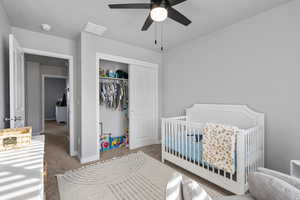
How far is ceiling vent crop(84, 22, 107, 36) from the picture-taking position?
2.32m

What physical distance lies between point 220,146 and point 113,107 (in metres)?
2.50

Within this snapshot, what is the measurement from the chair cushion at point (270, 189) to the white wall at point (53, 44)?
111 inches

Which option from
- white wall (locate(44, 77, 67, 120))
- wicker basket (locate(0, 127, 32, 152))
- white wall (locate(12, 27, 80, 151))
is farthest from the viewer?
white wall (locate(44, 77, 67, 120))

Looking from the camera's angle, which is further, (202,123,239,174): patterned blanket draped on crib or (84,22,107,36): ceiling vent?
(84,22,107,36): ceiling vent

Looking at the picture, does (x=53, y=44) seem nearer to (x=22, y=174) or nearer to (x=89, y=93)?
(x=89, y=93)

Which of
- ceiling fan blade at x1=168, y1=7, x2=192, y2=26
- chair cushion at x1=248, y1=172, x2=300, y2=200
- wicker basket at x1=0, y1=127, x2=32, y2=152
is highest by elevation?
ceiling fan blade at x1=168, y1=7, x2=192, y2=26

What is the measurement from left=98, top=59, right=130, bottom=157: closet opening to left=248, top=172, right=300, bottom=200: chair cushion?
2646 mm

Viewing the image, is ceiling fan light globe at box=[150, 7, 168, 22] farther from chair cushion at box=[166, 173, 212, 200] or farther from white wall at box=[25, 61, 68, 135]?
white wall at box=[25, 61, 68, 135]

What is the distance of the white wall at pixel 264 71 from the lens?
1.76 meters

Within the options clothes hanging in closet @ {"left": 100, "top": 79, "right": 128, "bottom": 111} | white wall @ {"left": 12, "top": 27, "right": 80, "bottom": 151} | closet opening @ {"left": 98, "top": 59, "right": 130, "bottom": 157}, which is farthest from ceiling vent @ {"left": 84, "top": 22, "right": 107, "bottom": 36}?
clothes hanging in closet @ {"left": 100, "top": 79, "right": 128, "bottom": 111}

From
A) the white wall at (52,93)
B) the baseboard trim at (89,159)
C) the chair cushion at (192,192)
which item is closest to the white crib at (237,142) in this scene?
the chair cushion at (192,192)

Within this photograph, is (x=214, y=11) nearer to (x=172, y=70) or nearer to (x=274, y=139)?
(x=172, y=70)

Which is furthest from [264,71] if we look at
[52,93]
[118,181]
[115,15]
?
[52,93]

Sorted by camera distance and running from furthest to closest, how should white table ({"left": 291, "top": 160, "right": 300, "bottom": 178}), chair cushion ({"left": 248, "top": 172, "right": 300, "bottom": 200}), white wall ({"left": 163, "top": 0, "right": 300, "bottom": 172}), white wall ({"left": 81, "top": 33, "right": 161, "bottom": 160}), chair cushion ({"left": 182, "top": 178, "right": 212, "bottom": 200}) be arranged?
white wall ({"left": 81, "top": 33, "right": 161, "bottom": 160})
white wall ({"left": 163, "top": 0, "right": 300, "bottom": 172})
white table ({"left": 291, "top": 160, "right": 300, "bottom": 178})
chair cushion ({"left": 248, "top": 172, "right": 300, "bottom": 200})
chair cushion ({"left": 182, "top": 178, "right": 212, "bottom": 200})
